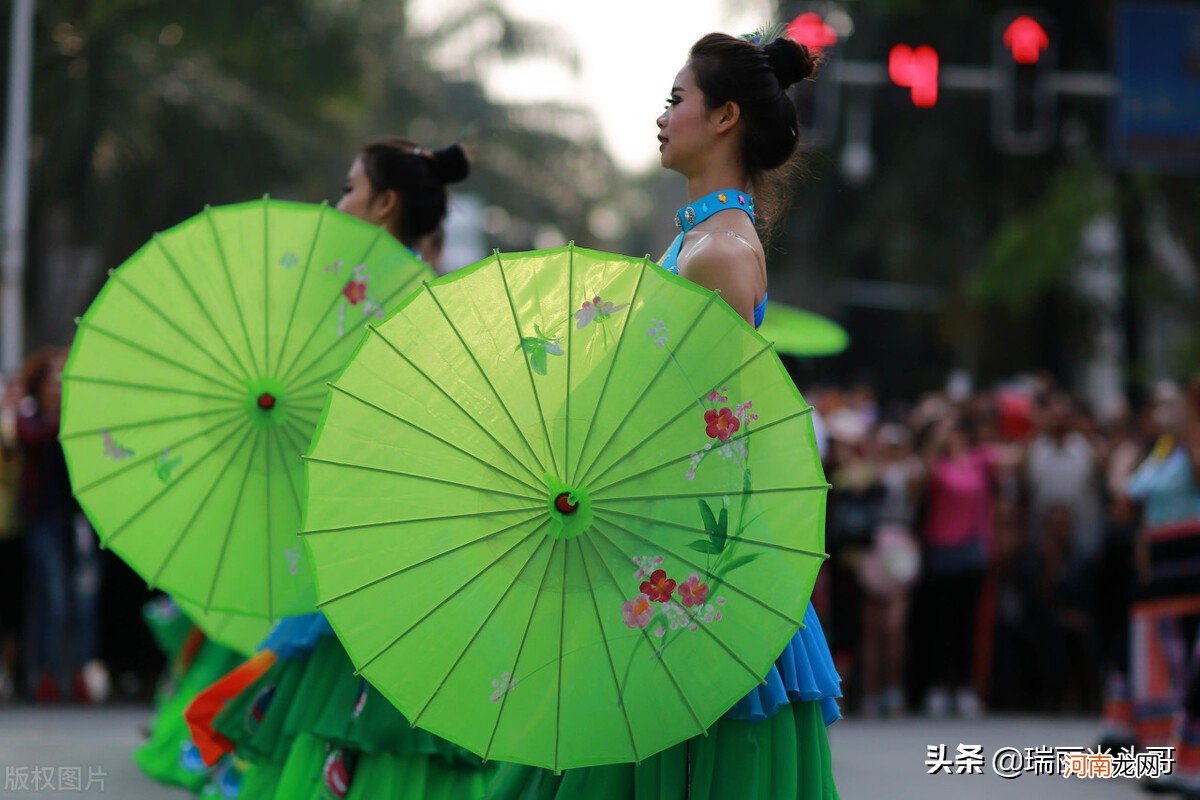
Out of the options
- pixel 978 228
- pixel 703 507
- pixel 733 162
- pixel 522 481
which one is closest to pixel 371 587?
pixel 522 481

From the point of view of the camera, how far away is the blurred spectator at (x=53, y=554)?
36.5ft

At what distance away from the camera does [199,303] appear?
195 inches

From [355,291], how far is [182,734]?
11.6 feet

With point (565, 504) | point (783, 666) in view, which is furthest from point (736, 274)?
point (783, 666)

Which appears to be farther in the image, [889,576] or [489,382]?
[889,576]

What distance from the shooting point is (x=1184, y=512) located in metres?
8.61

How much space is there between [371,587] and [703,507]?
2.23 feet

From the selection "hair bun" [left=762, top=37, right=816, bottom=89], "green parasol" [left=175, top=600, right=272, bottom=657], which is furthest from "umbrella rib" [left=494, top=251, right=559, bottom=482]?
"green parasol" [left=175, top=600, right=272, bottom=657]

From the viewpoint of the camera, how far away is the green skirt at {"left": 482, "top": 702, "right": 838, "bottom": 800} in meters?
3.86

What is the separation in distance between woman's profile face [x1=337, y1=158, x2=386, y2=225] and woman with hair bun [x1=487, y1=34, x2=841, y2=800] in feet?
5.14

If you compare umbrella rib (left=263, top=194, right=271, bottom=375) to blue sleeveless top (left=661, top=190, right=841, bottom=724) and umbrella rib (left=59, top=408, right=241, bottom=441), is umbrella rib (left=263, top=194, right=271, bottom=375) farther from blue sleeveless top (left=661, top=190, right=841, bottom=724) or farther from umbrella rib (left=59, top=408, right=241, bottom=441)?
blue sleeveless top (left=661, top=190, right=841, bottom=724)

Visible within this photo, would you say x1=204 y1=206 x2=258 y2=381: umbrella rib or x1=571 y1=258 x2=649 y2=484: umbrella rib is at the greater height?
x1=204 y1=206 x2=258 y2=381: umbrella rib

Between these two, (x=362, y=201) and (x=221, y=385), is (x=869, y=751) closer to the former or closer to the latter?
(x=362, y=201)

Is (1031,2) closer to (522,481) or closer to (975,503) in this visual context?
(975,503)
